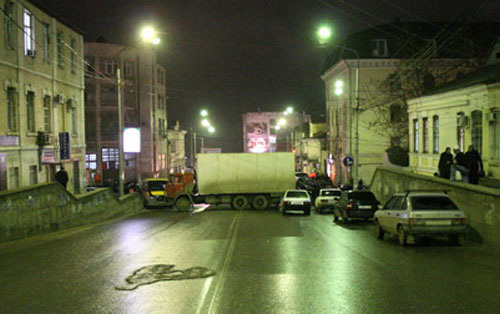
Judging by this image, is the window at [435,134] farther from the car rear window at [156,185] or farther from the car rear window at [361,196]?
the car rear window at [156,185]

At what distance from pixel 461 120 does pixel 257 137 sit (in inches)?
3926

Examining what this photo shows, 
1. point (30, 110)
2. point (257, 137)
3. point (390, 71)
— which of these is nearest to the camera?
point (30, 110)

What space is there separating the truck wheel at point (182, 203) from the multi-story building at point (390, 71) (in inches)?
771

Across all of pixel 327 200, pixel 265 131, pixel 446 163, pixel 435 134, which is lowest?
pixel 327 200

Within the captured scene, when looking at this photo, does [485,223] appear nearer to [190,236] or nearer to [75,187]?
[190,236]

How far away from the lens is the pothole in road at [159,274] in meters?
10.2

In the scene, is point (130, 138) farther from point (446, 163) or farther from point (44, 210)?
point (446, 163)

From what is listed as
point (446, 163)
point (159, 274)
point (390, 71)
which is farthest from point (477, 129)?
point (390, 71)

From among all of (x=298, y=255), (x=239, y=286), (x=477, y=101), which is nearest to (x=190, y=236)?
(x=298, y=255)

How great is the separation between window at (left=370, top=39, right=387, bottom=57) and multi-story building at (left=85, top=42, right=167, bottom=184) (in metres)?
25.0

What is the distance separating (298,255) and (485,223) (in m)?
5.78

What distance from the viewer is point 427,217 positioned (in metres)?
14.4

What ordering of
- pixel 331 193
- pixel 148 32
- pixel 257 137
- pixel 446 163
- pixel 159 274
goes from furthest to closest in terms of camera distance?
pixel 257 137 → pixel 331 193 → pixel 148 32 → pixel 446 163 → pixel 159 274

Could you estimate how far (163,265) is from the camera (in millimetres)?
12016
